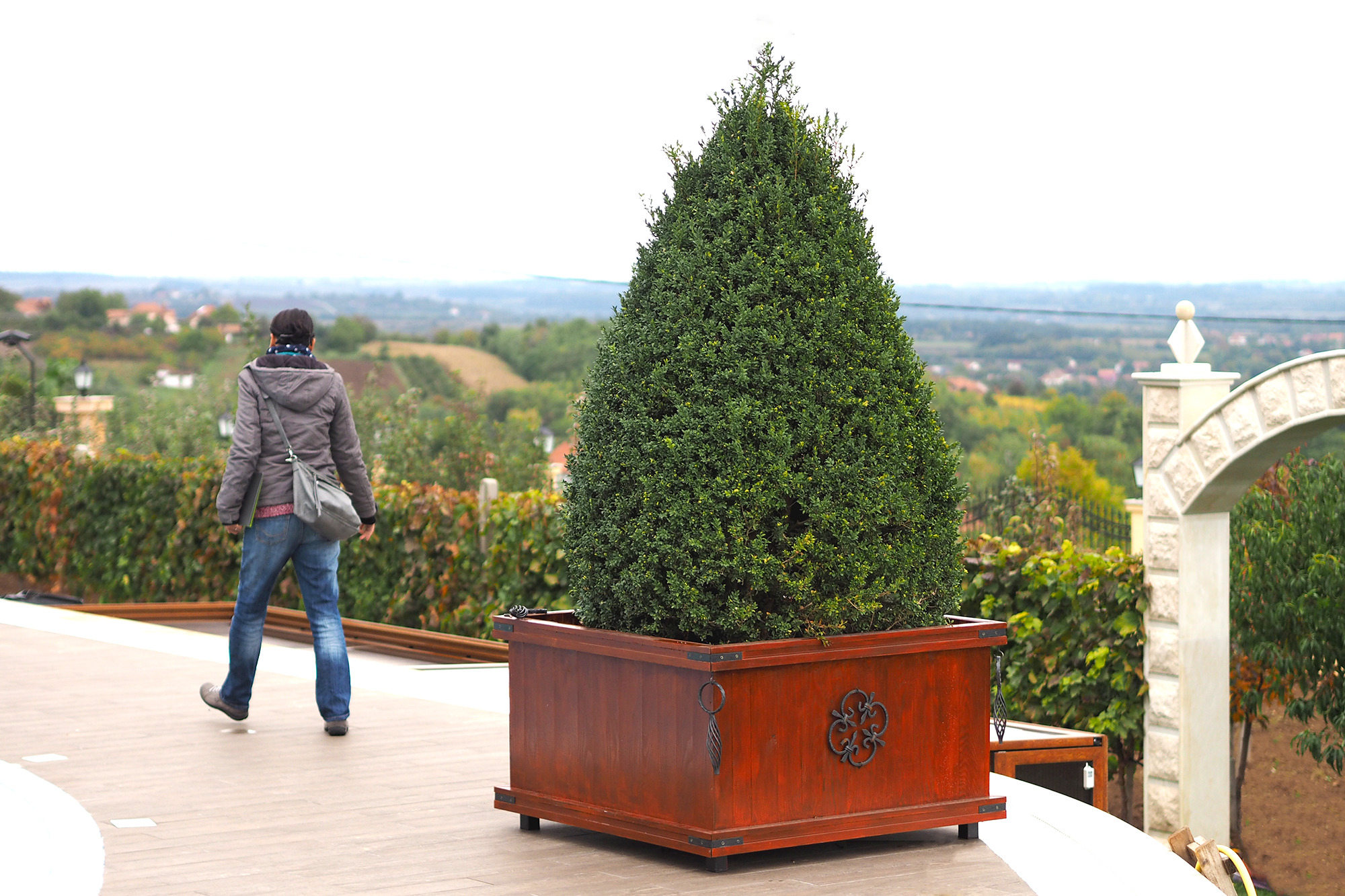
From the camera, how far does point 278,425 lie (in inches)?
241

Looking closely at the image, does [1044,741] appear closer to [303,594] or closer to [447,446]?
[303,594]

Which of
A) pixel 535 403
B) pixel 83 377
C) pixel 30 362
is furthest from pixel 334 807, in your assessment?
pixel 535 403

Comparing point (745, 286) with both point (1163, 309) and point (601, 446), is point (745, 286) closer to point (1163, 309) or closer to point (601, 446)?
point (601, 446)

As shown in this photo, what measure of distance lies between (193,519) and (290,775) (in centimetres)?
887

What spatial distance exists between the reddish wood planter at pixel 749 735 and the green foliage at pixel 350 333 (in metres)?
75.3

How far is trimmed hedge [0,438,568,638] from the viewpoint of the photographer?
Answer: 444 inches

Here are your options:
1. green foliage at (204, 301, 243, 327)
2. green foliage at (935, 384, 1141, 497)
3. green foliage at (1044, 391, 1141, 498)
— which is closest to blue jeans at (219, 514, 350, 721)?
green foliage at (935, 384, 1141, 497)

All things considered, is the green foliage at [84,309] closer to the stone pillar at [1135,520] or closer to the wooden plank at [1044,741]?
the stone pillar at [1135,520]

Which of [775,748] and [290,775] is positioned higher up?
[775,748]

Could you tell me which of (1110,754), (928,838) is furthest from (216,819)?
(1110,754)

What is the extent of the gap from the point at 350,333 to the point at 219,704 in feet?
253

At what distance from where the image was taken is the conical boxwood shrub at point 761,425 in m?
4.15

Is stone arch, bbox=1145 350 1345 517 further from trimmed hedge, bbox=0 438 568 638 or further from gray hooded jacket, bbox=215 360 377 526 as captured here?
gray hooded jacket, bbox=215 360 377 526

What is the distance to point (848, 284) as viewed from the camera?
14.4 ft
